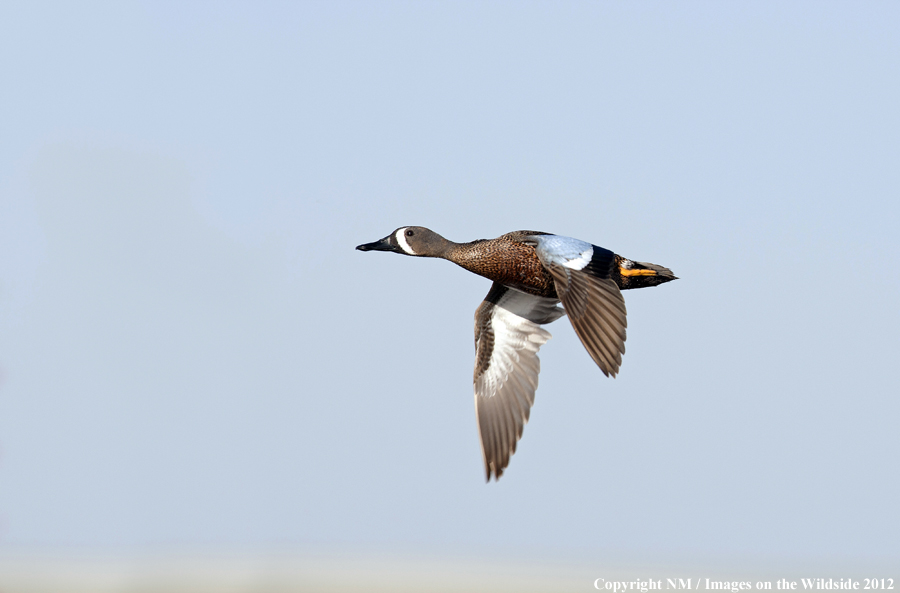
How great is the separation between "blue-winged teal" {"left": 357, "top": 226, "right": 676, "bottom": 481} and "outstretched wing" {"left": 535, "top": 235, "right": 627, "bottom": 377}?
0.4 inches

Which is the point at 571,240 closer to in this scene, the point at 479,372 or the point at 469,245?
the point at 469,245

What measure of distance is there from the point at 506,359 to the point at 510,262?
1.99 meters

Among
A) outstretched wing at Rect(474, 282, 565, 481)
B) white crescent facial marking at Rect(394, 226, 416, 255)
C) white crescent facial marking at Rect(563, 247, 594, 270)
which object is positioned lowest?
outstretched wing at Rect(474, 282, 565, 481)

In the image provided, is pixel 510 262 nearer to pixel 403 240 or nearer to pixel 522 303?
pixel 403 240

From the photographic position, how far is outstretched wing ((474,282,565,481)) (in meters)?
12.3

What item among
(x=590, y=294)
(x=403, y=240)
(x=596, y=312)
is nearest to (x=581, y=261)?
(x=590, y=294)

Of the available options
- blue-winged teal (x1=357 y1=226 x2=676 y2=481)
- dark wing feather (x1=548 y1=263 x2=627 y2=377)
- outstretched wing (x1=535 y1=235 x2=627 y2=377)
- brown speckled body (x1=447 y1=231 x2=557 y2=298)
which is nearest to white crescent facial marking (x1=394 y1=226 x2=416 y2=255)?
blue-winged teal (x1=357 y1=226 x2=676 y2=481)

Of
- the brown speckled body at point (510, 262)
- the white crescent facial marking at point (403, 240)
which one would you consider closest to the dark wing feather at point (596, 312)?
the brown speckled body at point (510, 262)

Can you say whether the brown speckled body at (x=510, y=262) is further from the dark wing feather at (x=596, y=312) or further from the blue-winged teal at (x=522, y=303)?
the dark wing feather at (x=596, y=312)

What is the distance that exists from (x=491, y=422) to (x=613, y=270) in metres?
2.69

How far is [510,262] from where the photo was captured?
11.5m

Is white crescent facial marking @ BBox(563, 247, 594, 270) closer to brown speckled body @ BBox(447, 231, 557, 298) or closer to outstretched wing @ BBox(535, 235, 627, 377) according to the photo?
outstretched wing @ BBox(535, 235, 627, 377)

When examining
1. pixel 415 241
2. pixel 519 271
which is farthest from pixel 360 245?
pixel 519 271

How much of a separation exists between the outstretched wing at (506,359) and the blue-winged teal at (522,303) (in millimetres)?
14
